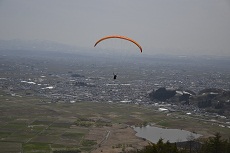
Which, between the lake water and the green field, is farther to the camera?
the lake water

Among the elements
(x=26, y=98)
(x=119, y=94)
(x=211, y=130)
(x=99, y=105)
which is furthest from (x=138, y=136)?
(x=119, y=94)

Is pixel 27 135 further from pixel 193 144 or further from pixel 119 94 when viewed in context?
pixel 119 94

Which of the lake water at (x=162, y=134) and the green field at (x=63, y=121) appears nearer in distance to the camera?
the green field at (x=63, y=121)

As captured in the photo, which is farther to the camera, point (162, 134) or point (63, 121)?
point (63, 121)
